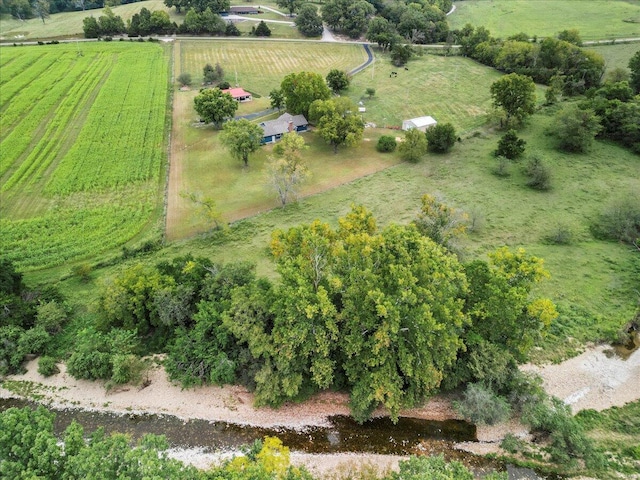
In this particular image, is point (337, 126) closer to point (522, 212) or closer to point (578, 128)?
point (522, 212)

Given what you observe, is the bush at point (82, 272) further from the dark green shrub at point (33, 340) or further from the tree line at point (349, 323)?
the tree line at point (349, 323)

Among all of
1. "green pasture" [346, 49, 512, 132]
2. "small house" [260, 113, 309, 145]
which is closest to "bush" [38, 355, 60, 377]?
"small house" [260, 113, 309, 145]

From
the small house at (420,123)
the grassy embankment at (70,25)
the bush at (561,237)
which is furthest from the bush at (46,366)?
the grassy embankment at (70,25)

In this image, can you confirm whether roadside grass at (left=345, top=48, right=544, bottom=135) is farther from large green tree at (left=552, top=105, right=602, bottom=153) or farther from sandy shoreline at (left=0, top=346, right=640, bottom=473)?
sandy shoreline at (left=0, top=346, right=640, bottom=473)

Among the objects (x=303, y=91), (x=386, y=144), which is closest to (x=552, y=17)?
(x=386, y=144)

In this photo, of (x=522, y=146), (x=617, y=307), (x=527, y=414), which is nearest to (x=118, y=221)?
(x=527, y=414)

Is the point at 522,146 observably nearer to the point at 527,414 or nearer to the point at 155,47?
the point at 527,414
